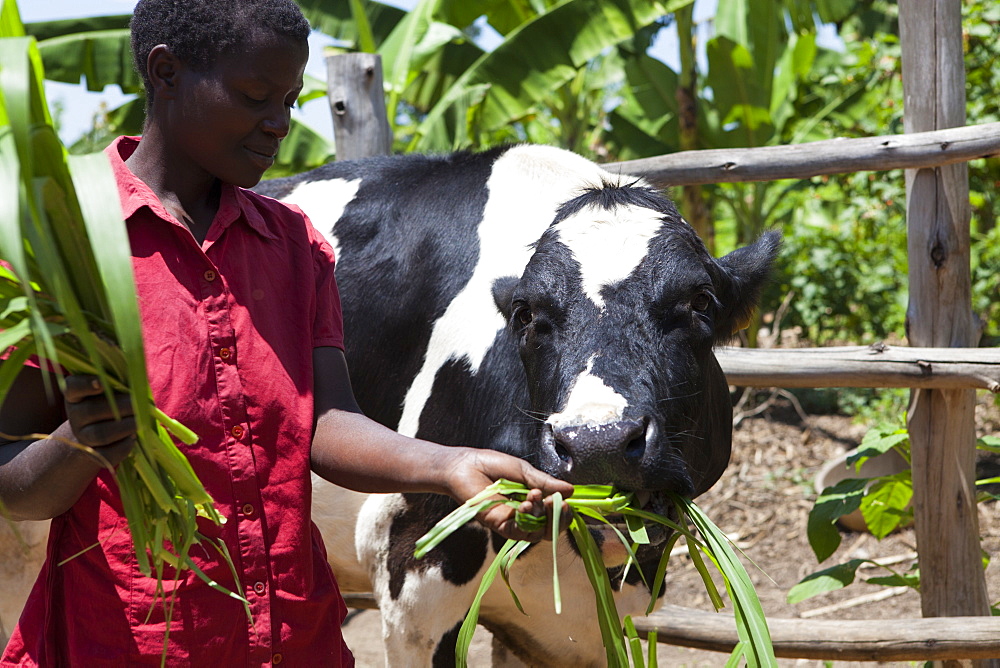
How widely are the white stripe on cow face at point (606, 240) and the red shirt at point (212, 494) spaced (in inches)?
30.5

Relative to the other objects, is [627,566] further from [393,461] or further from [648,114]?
[648,114]

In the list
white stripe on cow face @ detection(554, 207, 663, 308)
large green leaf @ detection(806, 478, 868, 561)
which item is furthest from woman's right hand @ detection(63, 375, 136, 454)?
large green leaf @ detection(806, 478, 868, 561)

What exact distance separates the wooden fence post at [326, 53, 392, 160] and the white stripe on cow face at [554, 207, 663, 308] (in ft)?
6.83

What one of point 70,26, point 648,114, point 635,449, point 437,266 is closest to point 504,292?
point 437,266

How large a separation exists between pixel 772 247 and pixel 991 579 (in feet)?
10.1

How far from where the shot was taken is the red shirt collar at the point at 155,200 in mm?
1699

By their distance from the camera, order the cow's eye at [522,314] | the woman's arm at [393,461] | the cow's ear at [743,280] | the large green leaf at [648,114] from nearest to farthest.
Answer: the woman's arm at [393,461]
the cow's eye at [522,314]
the cow's ear at [743,280]
the large green leaf at [648,114]

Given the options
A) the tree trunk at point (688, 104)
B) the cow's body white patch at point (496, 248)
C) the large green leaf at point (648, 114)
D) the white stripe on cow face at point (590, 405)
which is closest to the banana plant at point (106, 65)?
the large green leaf at point (648, 114)

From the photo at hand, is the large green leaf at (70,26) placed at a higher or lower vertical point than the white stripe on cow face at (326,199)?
higher

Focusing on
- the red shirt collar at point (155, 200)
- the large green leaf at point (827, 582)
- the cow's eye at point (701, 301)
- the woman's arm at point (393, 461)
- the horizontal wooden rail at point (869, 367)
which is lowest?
the large green leaf at point (827, 582)

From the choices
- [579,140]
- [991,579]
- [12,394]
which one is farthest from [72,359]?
[579,140]

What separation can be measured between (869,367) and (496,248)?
1571mm

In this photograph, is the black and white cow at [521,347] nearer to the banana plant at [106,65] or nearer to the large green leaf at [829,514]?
the large green leaf at [829,514]

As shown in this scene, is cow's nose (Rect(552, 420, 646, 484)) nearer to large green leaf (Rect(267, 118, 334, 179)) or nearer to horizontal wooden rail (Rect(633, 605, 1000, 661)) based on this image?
horizontal wooden rail (Rect(633, 605, 1000, 661))
